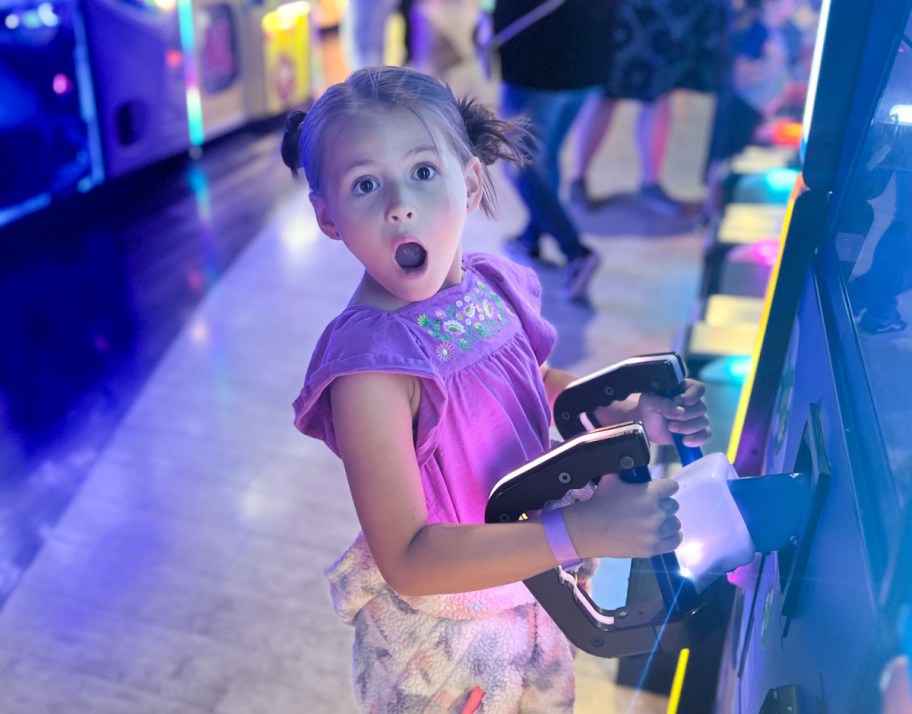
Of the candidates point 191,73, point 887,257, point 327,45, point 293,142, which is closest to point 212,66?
point 191,73

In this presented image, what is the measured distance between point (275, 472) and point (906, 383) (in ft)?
5.60

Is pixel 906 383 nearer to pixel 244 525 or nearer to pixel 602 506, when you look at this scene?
pixel 602 506

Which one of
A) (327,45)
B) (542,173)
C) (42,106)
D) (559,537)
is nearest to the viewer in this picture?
(559,537)

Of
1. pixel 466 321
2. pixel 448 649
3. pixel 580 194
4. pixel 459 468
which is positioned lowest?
pixel 580 194

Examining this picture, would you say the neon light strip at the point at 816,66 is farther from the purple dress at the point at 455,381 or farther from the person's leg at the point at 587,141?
the person's leg at the point at 587,141

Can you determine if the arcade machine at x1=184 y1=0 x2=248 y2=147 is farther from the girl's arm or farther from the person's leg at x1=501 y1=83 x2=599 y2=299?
the girl's arm

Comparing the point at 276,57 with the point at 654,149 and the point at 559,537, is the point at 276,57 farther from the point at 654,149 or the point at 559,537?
the point at 559,537

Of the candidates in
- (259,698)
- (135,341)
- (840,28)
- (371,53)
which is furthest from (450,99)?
(371,53)

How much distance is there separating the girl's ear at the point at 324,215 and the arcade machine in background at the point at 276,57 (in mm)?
4001

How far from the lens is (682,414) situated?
2.86 feet

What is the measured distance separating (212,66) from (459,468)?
155 inches

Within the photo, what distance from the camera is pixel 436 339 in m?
0.81

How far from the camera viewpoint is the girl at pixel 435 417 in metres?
0.74

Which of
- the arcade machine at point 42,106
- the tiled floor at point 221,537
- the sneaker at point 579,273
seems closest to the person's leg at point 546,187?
the sneaker at point 579,273
